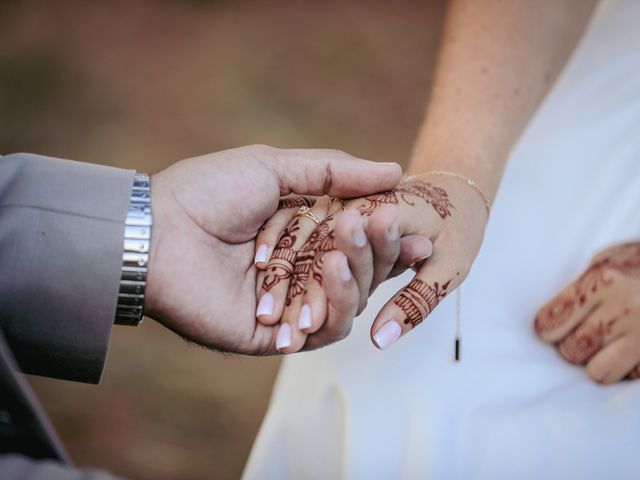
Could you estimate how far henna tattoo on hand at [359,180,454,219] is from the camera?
1.04 metres

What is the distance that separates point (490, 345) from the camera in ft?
3.68

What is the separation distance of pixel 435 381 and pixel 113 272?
504 mm

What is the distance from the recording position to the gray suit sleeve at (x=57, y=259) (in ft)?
3.06

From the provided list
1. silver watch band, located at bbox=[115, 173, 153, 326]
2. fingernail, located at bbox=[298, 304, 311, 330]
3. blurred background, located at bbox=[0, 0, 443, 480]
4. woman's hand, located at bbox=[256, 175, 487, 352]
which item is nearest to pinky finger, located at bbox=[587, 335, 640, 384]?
woman's hand, located at bbox=[256, 175, 487, 352]

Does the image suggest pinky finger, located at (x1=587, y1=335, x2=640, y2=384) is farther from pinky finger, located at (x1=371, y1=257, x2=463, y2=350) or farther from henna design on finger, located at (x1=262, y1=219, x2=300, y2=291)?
henna design on finger, located at (x1=262, y1=219, x2=300, y2=291)

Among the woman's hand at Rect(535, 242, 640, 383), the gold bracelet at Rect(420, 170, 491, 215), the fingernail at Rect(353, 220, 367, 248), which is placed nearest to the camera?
the fingernail at Rect(353, 220, 367, 248)

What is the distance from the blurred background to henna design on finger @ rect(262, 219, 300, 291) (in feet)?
3.61

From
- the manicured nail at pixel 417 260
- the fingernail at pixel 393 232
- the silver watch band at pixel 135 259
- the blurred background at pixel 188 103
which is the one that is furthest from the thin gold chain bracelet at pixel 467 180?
the blurred background at pixel 188 103

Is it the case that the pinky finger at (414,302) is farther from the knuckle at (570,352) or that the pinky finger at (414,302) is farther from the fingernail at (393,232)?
the knuckle at (570,352)

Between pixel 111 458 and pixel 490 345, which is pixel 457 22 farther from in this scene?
pixel 111 458

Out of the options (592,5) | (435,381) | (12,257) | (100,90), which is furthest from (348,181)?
(100,90)

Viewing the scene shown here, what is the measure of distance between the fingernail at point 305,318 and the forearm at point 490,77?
1.32 ft

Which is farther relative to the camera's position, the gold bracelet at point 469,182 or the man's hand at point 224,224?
the gold bracelet at point 469,182

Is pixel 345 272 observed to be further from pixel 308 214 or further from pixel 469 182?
pixel 469 182
